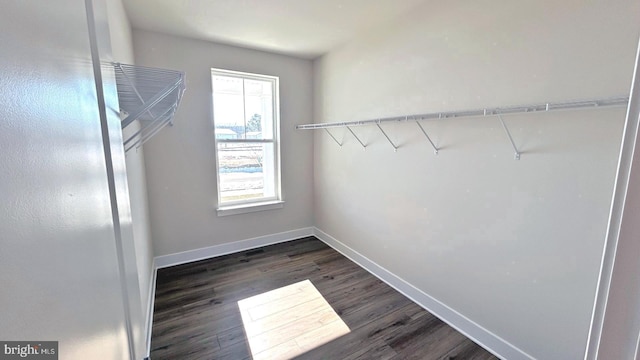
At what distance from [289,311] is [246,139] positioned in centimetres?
191

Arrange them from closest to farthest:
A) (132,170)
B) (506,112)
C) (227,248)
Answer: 1. (506,112)
2. (132,170)
3. (227,248)

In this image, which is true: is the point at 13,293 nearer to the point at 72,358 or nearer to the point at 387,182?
the point at 72,358

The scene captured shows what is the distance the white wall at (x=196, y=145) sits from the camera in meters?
2.57

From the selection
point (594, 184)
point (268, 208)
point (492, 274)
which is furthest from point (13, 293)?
point (268, 208)

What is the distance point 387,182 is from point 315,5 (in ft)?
4.98

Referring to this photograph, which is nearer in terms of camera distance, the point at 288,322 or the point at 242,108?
the point at 288,322

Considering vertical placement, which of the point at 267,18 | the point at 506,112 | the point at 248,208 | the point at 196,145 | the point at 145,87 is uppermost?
the point at 267,18

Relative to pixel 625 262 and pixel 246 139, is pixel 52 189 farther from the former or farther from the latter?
pixel 246 139

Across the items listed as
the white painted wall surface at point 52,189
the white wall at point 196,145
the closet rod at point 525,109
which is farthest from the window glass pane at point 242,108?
the white painted wall surface at point 52,189

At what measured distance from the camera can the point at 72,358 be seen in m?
0.49

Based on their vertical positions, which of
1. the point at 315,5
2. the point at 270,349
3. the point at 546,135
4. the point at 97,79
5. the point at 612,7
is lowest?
the point at 270,349

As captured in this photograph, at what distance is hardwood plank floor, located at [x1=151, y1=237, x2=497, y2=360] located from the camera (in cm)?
→ 168

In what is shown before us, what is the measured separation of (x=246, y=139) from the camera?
3059 mm

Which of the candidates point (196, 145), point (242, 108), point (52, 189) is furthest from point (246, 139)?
point (52, 189)
